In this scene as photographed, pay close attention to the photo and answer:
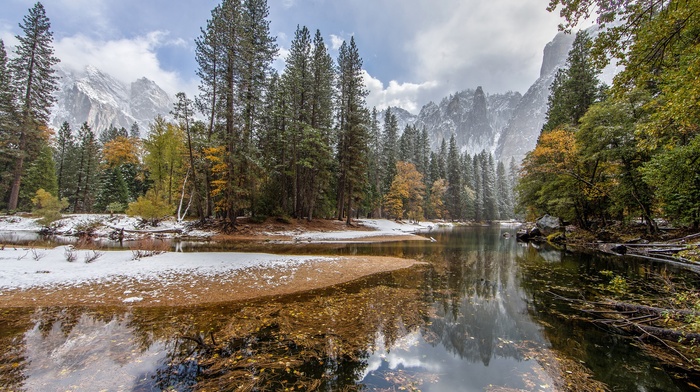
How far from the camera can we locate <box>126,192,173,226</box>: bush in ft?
78.2

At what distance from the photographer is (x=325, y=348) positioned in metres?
4.96

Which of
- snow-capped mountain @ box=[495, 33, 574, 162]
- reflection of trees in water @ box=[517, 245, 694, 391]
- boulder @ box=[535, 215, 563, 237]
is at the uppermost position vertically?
snow-capped mountain @ box=[495, 33, 574, 162]

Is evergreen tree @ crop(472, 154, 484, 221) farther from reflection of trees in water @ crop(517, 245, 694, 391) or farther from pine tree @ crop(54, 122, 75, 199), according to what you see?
pine tree @ crop(54, 122, 75, 199)

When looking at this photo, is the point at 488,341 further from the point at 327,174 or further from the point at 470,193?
the point at 470,193

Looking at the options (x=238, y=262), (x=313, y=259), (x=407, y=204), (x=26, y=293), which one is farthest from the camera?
(x=407, y=204)

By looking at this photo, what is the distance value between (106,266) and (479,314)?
12.4 meters

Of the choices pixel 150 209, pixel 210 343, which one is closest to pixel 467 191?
pixel 150 209

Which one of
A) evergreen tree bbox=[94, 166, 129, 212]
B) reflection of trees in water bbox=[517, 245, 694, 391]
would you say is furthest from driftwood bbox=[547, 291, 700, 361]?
evergreen tree bbox=[94, 166, 129, 212]

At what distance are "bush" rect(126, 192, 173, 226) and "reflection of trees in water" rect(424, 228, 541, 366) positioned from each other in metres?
25.0

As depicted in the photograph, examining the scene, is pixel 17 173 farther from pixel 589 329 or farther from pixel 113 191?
pixel 589 329

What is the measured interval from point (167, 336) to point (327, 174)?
26.6m

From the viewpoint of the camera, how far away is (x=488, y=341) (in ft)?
18.9

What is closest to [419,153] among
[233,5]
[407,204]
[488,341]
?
[407,204]

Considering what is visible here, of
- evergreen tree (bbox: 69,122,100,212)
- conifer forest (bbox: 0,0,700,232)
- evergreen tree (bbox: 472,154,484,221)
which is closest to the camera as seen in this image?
conifer forest (bbox: 0,0,700,232)
